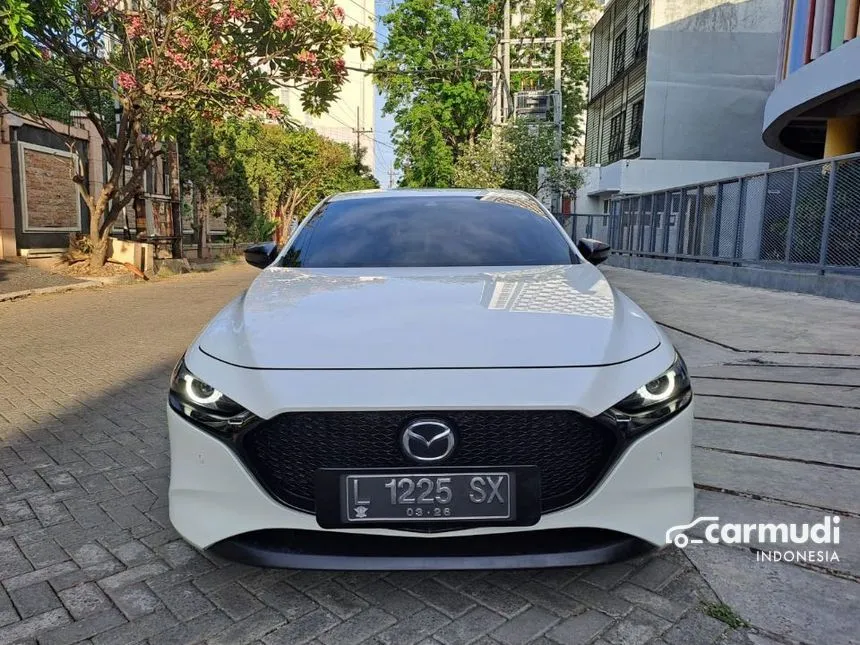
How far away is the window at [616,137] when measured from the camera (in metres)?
28.5

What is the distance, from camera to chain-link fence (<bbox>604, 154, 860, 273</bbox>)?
31.0 ft

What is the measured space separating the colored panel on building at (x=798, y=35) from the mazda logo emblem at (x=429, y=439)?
14315mm

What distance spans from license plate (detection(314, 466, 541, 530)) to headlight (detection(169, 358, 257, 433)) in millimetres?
342

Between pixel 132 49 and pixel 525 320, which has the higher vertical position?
pixel 132 49

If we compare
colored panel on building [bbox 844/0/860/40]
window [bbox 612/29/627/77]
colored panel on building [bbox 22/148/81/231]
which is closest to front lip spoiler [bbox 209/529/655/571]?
colored panel on building [bbox 844/0/860/40]

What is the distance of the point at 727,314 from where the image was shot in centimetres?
835

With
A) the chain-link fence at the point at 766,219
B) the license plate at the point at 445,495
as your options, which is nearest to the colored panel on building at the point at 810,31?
the chain-link fence at the point at 766,219

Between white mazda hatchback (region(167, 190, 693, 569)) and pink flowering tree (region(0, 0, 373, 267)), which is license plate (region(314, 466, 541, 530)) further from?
pink flowering tree (region(0, 0, 373, 267))

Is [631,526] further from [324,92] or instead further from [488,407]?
[324,92]

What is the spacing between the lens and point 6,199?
15297 mm

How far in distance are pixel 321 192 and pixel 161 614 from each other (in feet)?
129

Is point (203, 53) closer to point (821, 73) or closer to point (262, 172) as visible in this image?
point (821, 73)

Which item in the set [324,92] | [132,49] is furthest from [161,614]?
[132,49]

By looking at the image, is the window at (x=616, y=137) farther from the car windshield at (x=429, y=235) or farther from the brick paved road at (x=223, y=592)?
the brick paved road at (x=223, y=592)
